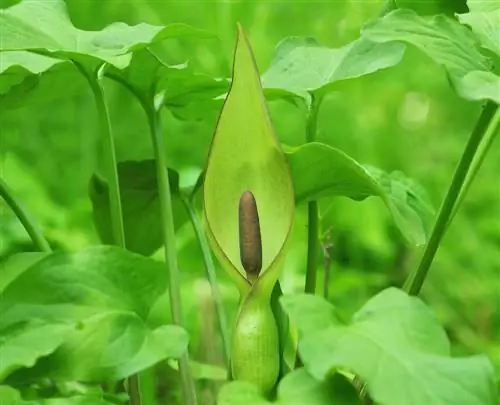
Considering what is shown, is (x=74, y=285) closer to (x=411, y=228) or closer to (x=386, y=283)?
(x=411, y=228)

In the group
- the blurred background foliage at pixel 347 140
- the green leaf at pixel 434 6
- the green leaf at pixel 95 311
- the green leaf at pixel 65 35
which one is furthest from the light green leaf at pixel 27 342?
the blurred background foliage at pixel 347 140

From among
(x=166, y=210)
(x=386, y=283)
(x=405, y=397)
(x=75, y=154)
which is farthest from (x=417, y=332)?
(x=75, y=154)

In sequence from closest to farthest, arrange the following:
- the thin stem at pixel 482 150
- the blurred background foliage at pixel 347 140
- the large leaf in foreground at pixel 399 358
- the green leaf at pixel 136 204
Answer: the large leaf in foreground at pixel 399 358 → the thin stem at pixel 482 150 → the green leaf at pixel 136 204 → the blurred background foliage at pixel 347 140

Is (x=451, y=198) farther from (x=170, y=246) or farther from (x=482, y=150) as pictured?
(x=170, y=246)

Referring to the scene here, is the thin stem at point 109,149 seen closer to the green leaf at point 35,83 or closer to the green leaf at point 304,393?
the green leaf at point 35,83

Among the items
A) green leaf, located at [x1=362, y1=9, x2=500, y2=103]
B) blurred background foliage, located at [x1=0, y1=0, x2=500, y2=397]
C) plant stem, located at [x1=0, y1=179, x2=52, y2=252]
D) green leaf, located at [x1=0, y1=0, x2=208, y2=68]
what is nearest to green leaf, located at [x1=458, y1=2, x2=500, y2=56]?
green leaf, located at [x1=362, y1=9, x2=500, y2=103]

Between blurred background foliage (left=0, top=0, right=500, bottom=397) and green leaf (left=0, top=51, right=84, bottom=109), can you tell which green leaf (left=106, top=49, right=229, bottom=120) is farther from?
blurred background foliage (left=0, top=0, right=500, bottom=397)
